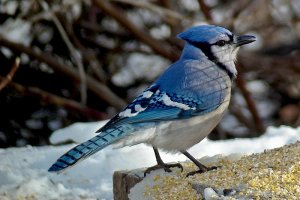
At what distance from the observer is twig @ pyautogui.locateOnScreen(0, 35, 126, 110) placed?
471cm

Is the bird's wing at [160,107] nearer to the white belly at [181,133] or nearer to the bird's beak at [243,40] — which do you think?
the white belly at [181,133]

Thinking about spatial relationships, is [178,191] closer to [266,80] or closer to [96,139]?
[96,139]

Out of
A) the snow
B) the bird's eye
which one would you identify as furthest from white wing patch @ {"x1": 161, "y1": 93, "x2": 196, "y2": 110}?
the snow

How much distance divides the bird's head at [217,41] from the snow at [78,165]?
1.73ft

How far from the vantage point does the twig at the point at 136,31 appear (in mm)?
4484

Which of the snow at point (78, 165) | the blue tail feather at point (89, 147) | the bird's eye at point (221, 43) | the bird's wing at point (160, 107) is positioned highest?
the bird's eye at point (221, 43)

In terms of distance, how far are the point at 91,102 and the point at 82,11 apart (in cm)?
51

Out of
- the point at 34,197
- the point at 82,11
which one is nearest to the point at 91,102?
the point at 82,11

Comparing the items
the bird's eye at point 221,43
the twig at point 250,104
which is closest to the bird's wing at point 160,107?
the bird's eye at point 221,43

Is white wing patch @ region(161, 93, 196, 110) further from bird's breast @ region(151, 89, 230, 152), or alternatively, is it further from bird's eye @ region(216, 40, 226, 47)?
bird's eye @ region(216, 40, 226, 47)

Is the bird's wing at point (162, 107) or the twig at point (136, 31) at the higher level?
the twig at point (136, 31)

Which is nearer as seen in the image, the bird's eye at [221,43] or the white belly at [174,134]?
the white belly at [174,134]

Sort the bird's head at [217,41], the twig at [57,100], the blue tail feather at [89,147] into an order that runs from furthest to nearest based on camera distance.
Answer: the twig at [57,100], the bird's head at [217,41], the blue tail feather at [89,147]

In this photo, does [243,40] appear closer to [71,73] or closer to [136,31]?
[136,31]
